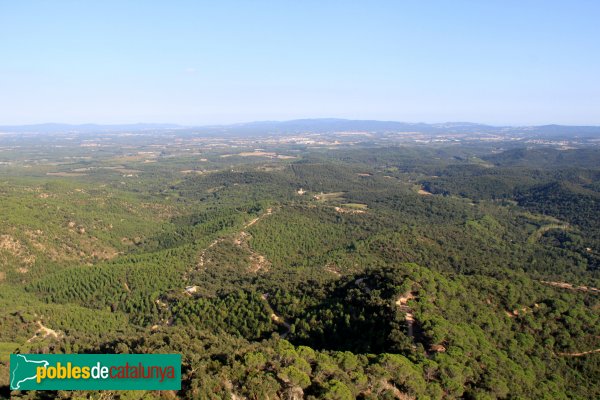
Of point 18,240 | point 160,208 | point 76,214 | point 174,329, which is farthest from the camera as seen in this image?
point 160,208

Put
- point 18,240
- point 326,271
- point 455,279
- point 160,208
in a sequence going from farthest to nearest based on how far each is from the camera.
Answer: point 160,208 < point 18,240 < point 326,271 < point 455,279

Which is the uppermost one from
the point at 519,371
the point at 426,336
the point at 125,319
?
the point at 426,336

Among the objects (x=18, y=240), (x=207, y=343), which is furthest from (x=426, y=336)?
(x=18, y=240)

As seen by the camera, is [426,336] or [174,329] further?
[174,329]

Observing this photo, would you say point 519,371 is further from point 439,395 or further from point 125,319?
point 125,319

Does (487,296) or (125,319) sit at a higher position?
(487,296)

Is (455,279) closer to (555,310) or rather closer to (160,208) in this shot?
(555,310)
